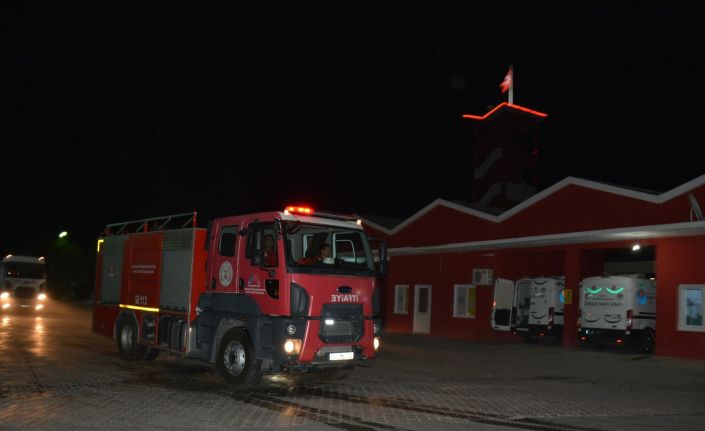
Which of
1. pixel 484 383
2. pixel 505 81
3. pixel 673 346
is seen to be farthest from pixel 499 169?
pixel 484 383

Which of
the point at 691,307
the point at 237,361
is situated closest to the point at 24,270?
the point at 237,361

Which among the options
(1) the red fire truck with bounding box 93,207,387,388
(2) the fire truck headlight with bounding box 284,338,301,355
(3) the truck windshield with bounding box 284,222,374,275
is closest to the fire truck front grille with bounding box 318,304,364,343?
(1) the red fire truck with bounding box 93,207,387,388

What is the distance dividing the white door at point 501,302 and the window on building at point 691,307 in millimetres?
6487

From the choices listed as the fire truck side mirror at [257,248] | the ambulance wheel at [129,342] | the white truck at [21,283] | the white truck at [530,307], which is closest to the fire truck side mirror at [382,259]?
the fire truck side mirror at [257,248]

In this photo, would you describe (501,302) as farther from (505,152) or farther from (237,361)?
(505,152)

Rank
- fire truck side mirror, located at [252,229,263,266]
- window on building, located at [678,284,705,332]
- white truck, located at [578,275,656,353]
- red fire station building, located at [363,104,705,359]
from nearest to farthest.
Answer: fire truck side mirror, located at [252,229,263,266] < window on building, located at [678,284,705,332] < red fire station building, located at [363,104,705,359] < white truck, located at [578,275,656,353]

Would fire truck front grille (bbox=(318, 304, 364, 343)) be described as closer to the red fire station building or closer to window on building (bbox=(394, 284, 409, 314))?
the red fire station building

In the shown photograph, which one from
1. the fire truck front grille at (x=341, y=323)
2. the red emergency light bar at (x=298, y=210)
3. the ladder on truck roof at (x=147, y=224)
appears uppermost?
the red emergency light bar at (x=298, y=210)

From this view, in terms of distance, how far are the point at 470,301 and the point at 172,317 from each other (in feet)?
51.9

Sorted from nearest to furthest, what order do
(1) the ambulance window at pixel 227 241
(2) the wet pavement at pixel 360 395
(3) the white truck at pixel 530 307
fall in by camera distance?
(2) the wet pavement at pixel 360 395 → (1) the ambulance window at pixel 227 241 → (3) the white truck at pixel 530 307

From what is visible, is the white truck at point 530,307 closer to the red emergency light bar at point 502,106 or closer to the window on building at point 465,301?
the window on building at point 465,301

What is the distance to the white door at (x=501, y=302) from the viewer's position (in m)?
24.7

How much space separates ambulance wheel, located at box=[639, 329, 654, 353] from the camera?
2088cm

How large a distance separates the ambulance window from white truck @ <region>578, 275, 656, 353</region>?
13.9m
